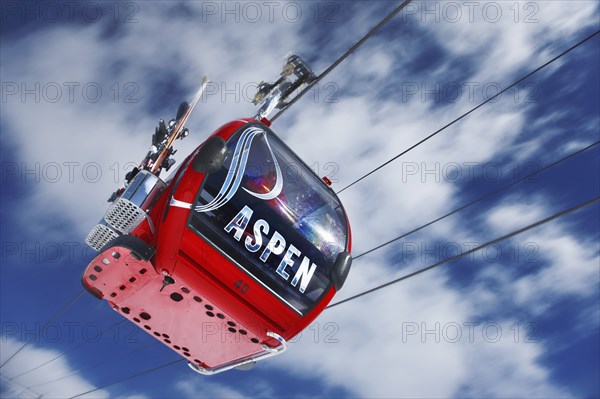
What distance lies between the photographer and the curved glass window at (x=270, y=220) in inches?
284

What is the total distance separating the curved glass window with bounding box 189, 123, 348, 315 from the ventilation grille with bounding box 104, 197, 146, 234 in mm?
773

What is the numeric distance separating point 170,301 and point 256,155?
184cm

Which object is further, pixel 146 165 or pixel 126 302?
pixel 146 165

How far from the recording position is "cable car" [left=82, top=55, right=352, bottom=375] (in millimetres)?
7188

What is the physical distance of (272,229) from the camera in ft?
24.3

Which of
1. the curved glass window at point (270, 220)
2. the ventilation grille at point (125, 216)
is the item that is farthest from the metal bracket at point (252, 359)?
the ventilation grille at point (125, 216)

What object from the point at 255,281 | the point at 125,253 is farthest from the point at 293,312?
the point at 125,253

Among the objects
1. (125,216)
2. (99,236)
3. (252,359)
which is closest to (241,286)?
(252,359)

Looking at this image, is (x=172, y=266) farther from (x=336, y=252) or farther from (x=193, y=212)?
(x=336, y=252)

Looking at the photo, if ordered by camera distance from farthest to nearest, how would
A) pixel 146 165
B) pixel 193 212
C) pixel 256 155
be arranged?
pixel 146 165, pixel 256 155, pixel 193 212

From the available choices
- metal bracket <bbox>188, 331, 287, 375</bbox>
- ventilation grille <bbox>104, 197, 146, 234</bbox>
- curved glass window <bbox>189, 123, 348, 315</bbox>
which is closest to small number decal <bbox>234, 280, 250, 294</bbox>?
curved glass window <bbox>189, 123, 348, 315</bbox>

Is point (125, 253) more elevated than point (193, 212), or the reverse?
point (193, 212)

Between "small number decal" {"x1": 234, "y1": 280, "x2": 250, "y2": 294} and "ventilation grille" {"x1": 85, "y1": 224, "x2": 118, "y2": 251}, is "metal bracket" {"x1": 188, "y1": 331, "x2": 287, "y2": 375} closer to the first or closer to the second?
"small number decal" {"x1": 234, "y1": 280, "x2": 250, "y2": 294}

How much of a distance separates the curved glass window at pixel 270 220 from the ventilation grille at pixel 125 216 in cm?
77
